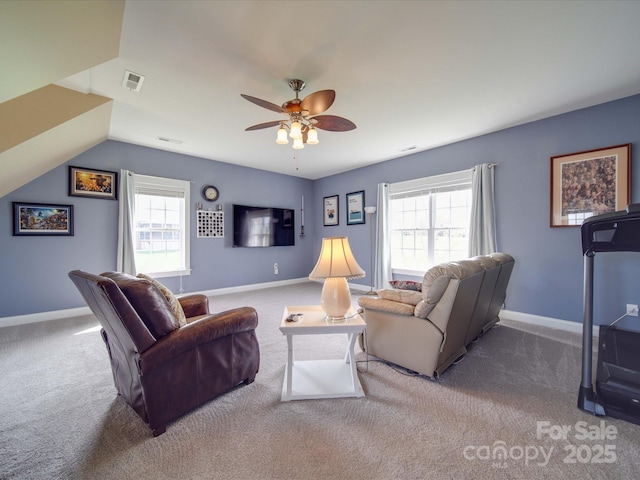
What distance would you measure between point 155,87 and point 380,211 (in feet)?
12.8

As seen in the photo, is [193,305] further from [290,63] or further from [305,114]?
[290,63]

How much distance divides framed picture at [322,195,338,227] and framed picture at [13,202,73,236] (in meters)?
4.57

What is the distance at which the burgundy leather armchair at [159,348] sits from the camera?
1.48m

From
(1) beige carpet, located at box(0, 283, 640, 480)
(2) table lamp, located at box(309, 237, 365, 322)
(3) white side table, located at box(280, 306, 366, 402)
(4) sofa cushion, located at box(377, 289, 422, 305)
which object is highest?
(2) table lamp, located at box(309, 237, 365, 322)

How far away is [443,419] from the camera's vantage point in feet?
5.49

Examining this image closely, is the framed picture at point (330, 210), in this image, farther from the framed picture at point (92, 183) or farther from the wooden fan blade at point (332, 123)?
the framed picture at point (92, 183)

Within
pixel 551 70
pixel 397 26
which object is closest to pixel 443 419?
pixel 397 26

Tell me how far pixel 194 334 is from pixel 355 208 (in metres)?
4.57

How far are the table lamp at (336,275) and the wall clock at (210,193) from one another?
12.3 ft

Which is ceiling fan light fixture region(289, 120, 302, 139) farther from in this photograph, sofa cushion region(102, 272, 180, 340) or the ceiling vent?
sofa cushion region(102, 272, 180, 340)

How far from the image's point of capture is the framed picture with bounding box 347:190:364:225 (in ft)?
18.5

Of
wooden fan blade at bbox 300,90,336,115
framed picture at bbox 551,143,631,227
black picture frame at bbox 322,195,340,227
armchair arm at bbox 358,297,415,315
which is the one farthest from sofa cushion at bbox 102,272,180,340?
black picture frame at bbox 322,195,340,227

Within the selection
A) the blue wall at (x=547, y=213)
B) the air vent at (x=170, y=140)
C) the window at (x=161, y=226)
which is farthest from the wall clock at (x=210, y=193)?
the blue wall at (x=547, y=213)

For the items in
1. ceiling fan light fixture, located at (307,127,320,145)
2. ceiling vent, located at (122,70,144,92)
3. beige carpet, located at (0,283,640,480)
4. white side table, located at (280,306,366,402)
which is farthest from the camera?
ceiling fan light fixture, located at (307,127,320,145)
